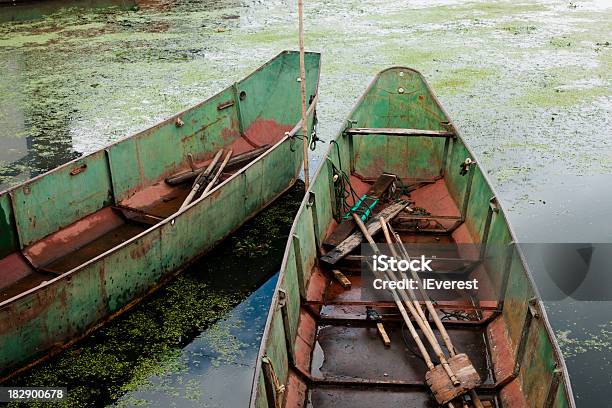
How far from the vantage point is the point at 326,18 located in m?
14.3

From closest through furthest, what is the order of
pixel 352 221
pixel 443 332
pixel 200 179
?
1. pixel 443 332
2. pixel 352 221
3. pixel 200 179

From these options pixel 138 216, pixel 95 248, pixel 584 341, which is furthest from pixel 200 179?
pixel 584 341

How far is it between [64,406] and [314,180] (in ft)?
7.99

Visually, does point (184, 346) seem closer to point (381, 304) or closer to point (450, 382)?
point (381, 304)

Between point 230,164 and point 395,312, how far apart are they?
3270mm

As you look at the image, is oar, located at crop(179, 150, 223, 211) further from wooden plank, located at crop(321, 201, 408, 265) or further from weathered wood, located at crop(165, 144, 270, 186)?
wooden plank, located at crop(321, 201, 408, 265)

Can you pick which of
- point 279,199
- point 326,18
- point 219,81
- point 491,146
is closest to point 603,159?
point 491,146

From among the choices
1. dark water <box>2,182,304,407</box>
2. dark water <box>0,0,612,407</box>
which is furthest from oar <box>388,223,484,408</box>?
dark water <box>2,182,304,407</box>

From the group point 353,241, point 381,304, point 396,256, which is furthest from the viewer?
point 353,241

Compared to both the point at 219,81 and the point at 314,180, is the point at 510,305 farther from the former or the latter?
the point at 219,81

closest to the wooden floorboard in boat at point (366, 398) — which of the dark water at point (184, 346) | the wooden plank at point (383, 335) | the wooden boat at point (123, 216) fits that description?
the wooden plank at point (383, 335)

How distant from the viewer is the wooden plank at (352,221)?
5.20 metres

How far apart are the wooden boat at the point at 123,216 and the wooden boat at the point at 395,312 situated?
1087 mm

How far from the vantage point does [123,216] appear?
612 centimetres
